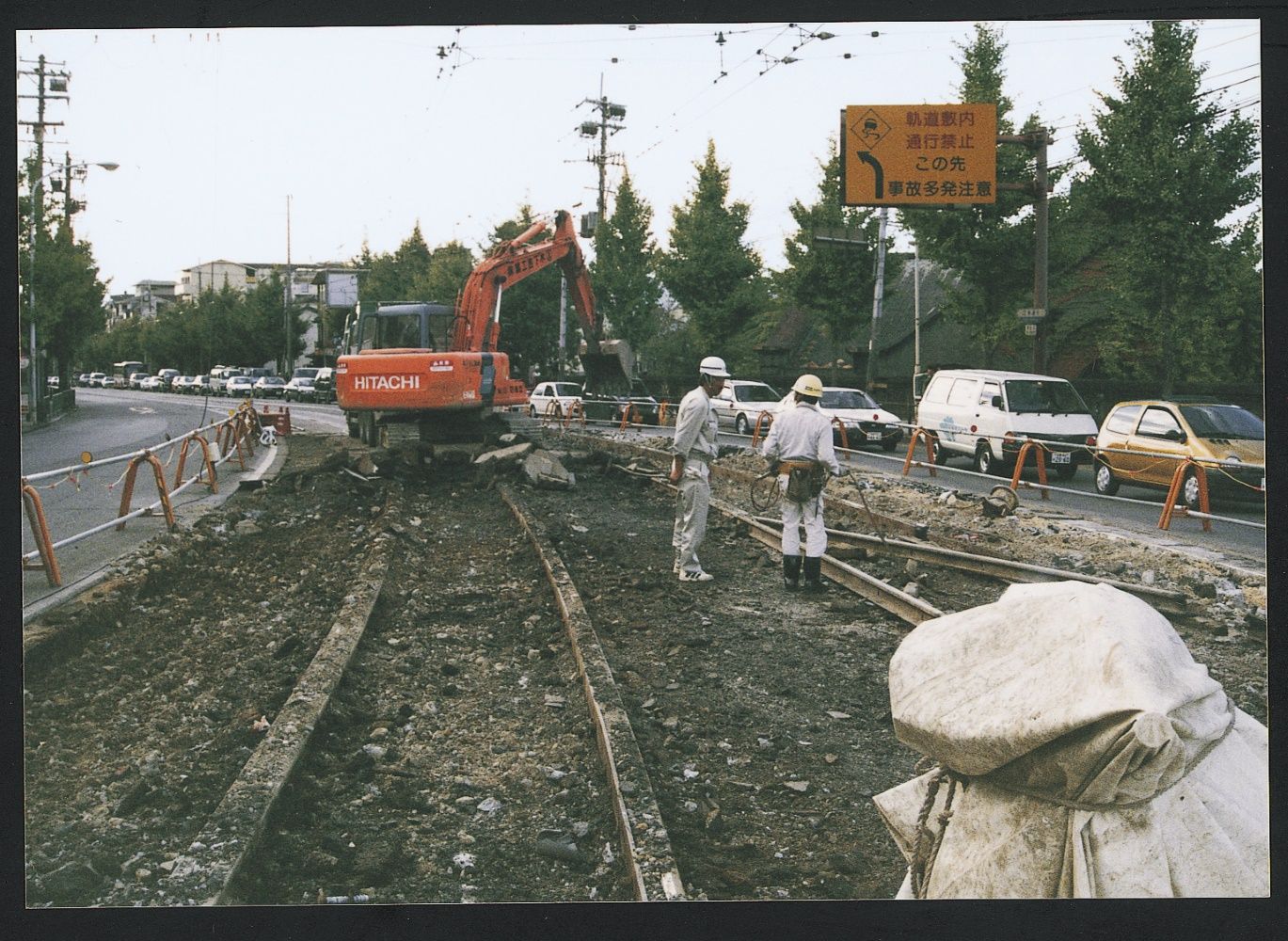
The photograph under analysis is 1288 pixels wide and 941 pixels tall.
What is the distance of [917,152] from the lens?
1031cm

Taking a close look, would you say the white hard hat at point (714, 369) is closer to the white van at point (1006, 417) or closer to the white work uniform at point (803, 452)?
the white work uniform at point (803, 452)

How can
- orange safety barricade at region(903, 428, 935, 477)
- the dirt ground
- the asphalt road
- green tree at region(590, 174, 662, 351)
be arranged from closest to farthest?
the dirt ground, the asphalt road, orange safety barricade at region(903, 428, 935, 477), green tree at region(590, 174, 662, 351)

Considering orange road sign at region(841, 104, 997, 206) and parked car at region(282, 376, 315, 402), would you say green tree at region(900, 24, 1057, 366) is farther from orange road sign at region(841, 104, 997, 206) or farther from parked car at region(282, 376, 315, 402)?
parked car at region(282, 376, 315, 402)

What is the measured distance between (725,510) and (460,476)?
230 inches

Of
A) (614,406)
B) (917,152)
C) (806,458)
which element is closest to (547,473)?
(917,152)

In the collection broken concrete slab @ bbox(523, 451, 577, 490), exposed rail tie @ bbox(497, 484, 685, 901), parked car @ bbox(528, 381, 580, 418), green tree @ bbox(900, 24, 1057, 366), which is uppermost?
green tree @ bbox(900, 24, 1057, 366)

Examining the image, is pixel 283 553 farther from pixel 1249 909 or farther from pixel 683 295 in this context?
pixel 683 295

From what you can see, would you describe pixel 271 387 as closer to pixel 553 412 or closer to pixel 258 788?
pixel 553 412

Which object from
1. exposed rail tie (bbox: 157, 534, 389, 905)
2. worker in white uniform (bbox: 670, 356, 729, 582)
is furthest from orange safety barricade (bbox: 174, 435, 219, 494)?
exposed rail tie (bbox: 157, 534, 389, 905)

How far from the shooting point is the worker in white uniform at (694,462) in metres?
8.91

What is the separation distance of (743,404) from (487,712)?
2271 centimetres

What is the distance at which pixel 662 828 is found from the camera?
409 cm

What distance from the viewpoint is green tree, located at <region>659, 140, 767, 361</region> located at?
30594 millimetres

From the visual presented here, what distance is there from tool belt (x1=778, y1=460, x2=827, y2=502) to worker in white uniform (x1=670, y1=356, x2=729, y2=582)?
0.85 metres
